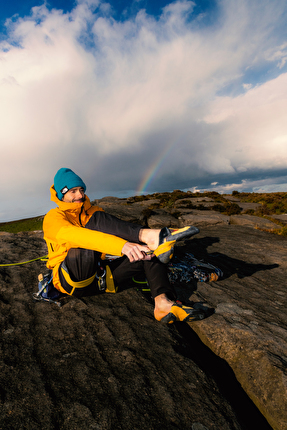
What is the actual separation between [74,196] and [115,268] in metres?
1.47

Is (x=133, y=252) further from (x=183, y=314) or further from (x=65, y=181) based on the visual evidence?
(x=65, y=181)

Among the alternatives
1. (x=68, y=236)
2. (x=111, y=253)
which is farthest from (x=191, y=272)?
(x=68, y=236)

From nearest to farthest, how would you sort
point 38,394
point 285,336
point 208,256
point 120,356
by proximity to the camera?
1. point 38,394
2. point 120,356
3. point 285,336
4. point 208,256

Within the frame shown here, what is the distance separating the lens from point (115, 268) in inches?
127

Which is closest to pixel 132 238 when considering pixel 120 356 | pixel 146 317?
pixel 146 317

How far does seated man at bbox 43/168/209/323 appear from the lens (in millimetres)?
2508

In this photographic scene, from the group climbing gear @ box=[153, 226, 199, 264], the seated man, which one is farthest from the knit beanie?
climbing gear @ box=[153, 226, 199, 264]

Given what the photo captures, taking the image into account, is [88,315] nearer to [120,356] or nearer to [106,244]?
[120,356]

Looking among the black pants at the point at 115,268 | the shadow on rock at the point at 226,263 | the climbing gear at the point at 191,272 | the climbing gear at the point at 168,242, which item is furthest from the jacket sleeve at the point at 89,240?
the shadow on rock at the point at 226,263

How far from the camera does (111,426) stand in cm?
140

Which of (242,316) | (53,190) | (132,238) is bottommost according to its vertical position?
(242,316)

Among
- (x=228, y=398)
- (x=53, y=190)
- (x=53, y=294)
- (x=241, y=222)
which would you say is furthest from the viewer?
(x=241, y=222)

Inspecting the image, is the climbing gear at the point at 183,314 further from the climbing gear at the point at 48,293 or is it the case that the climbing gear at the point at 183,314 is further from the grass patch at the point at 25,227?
the grass patch at the point at 25,227

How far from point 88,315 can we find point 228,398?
181 cm
